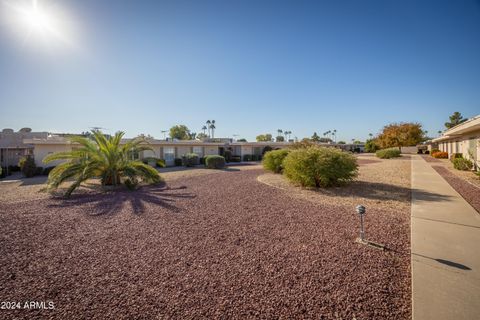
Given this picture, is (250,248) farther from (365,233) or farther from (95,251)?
(95,251)

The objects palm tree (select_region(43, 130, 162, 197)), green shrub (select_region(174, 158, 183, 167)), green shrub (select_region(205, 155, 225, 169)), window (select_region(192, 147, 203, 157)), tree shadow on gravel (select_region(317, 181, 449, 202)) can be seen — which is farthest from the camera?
window (select_region(192, 147, 203, 157))

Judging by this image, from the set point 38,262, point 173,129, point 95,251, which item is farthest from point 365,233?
point 173,129

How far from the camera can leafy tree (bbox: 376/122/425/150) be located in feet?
125

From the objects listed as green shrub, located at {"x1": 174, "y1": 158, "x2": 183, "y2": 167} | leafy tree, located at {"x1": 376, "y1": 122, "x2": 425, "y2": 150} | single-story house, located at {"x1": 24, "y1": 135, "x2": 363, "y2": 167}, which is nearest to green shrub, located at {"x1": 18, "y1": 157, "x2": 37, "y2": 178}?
single-story house, located at {"x1": 24, "y1": 135, "x2": 363, "y2": 167}

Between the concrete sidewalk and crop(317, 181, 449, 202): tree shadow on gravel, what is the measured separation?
1.37 m

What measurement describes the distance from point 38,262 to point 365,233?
6.88 metres

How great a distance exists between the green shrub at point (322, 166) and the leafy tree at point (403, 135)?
37.8m

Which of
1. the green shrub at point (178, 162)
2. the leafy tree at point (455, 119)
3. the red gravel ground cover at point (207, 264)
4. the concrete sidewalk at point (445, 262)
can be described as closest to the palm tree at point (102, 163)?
the red gravel ground cover at point (207, 264)

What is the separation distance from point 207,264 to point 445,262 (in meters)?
4.12

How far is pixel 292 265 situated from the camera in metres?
3.58

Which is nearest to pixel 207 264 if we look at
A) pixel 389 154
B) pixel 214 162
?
A: pixel 214 162

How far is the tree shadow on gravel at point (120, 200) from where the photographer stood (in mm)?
7324

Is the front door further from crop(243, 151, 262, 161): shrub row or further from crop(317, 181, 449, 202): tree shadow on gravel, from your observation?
crop(317, 181, 449, 202): tree shadow on gravel

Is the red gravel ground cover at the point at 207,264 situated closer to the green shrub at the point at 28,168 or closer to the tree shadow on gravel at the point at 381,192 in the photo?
the tree shadow on gravel at the point at 381,192
